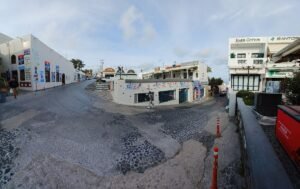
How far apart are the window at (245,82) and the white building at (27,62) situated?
95.1ft

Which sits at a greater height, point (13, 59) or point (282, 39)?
point (282, 39)

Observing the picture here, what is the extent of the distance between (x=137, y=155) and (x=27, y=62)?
61.9 feet

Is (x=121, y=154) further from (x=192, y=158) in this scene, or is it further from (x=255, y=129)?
(x=255, y=129)

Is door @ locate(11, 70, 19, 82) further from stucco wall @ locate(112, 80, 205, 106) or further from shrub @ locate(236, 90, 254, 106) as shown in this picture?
shrub @ locate(236, 90, 254, 106)

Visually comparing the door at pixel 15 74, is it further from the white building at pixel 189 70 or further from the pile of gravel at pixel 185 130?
the white building at pixel 189 70

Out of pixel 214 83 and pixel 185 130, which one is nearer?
pixel 185 130

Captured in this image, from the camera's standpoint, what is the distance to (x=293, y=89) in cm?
709

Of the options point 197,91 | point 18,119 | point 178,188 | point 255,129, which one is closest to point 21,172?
point 178,188

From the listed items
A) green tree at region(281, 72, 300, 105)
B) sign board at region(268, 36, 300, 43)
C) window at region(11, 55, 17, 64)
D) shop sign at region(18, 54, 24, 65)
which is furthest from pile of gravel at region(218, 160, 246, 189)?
sign board at region(268, 36, 300, 43)

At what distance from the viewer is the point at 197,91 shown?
95.8 feet

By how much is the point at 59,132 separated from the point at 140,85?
1117cm

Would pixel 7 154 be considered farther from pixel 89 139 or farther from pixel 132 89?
pixel 132 89

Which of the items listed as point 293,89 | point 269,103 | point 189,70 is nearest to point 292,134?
point 293,89

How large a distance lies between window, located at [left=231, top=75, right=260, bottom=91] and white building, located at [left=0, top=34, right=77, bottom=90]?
2897 centimetres
